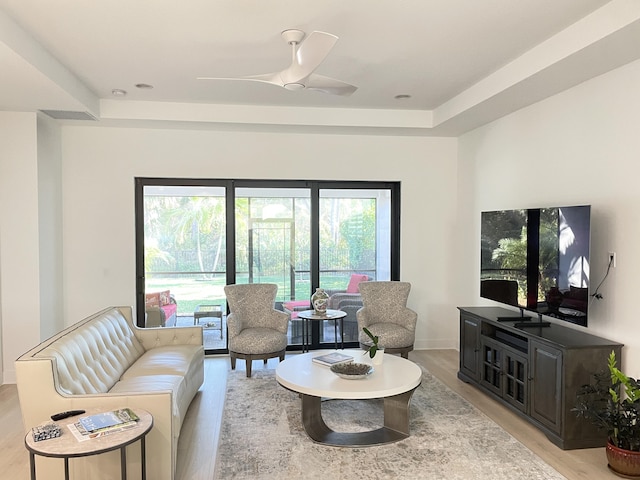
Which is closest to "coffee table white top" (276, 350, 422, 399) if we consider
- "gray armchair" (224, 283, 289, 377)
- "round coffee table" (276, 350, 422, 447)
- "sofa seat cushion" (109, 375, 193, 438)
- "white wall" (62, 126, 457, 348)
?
"round coffee table" (276, 350, 422, 447)

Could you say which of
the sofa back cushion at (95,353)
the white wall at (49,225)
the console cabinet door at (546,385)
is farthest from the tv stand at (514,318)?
the white wall at (49,225)

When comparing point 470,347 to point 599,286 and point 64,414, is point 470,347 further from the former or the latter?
point 64,414

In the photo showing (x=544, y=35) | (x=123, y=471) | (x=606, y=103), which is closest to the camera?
(x=123, y=471)

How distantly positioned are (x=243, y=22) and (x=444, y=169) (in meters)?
3.76

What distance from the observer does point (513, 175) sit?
4.89m

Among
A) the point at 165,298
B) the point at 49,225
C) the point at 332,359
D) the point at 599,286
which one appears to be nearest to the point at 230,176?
the point at 165,298

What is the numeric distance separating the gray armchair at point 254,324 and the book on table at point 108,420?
233cm

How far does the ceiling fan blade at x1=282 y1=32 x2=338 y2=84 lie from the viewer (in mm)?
2580

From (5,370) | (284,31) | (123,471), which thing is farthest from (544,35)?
(5,370)

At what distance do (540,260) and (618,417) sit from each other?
4.43 feet

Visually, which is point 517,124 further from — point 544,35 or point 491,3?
point 491,3

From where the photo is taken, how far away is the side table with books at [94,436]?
6.93 feet

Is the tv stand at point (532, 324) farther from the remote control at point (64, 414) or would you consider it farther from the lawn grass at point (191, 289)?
the remote control at point (64, 414)

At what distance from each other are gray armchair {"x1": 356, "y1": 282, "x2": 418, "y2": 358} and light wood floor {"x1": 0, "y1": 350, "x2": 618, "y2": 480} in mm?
527
